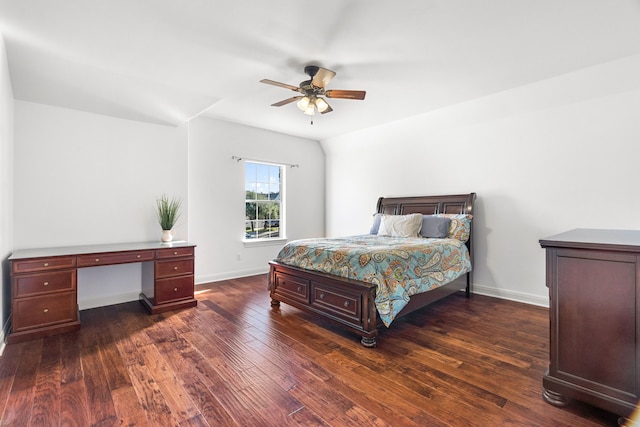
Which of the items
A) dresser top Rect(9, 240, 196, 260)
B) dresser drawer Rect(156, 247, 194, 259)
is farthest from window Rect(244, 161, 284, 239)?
dresser top Rect(9, 240, 196, 260)

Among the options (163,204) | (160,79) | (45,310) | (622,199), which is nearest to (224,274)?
(163,204)

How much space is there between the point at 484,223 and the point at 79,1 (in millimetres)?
4716

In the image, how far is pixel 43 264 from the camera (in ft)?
9.36

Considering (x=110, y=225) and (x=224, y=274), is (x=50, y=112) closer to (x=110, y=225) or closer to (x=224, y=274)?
(x=110, y=225)

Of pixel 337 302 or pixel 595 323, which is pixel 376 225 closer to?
pixel 337 302

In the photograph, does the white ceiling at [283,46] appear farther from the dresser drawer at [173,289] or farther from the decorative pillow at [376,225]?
the dresser drawer at [173,289]

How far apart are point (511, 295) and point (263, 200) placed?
4106mm

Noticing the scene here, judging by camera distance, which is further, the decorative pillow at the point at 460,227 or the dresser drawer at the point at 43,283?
the decorative pillow at the point at 460,227

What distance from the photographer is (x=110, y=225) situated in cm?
380

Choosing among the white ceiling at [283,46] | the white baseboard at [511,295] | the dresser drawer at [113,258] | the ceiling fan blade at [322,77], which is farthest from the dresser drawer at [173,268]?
the white baseboard at [511,295]

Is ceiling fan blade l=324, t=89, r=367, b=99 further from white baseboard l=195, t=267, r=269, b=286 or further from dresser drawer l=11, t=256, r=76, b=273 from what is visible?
white baseboard l=195, t=267, r=269, b=286

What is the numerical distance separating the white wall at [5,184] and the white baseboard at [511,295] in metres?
5.14

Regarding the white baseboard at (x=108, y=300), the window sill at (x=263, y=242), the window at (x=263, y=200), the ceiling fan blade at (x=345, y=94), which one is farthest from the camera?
the window at (x=263, y=200)

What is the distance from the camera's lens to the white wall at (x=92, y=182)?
3.33 metres
